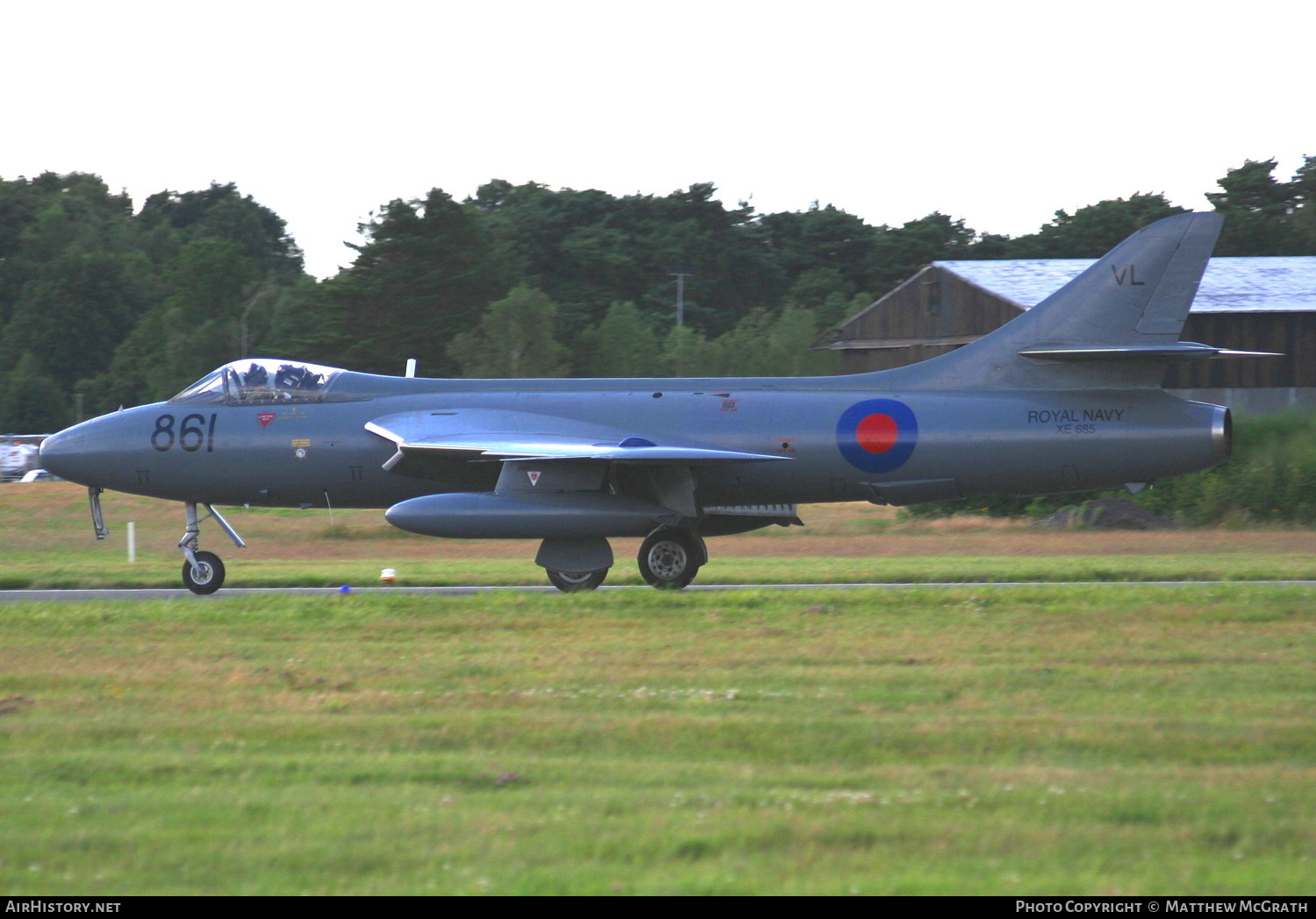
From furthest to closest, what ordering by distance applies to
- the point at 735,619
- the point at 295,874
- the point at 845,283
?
the point at 845,283 < the point at 735,619 < the point at 295,874

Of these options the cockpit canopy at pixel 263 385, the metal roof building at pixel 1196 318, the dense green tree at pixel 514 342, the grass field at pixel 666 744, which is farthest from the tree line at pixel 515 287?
the grass field at pixel 666 744

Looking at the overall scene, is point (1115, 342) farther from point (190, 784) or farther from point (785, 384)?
point (190, 784)

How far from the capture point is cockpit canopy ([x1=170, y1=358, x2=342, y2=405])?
1706 cm

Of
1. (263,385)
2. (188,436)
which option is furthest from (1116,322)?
(188,436)

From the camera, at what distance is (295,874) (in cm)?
536

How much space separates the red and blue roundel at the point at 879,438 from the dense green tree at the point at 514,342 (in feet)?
110

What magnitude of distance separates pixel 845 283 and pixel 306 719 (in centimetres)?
6897

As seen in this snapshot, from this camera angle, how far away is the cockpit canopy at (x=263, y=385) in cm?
1706

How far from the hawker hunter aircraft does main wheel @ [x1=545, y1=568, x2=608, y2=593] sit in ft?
0.10

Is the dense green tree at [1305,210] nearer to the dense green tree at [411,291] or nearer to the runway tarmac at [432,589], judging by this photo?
the dense green tree at [411,291]

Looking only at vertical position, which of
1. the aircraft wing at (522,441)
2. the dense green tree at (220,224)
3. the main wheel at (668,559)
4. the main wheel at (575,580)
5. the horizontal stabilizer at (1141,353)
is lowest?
the main wheel at (575,580)

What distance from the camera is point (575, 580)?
1603 cm

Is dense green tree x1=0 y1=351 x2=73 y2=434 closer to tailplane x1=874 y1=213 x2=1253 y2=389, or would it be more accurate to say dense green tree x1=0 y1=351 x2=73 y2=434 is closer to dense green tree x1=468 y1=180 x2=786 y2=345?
dense green tree x1=468 y1=180 x2=786 y2=345
